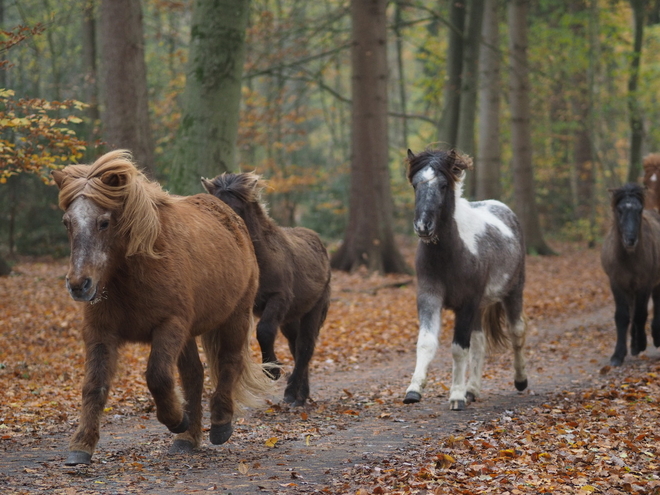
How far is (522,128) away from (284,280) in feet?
61.1

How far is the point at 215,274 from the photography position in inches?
223

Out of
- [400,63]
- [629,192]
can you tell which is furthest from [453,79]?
[629,192]

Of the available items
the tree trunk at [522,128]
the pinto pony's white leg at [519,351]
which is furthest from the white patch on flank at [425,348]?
the tree trunk at [522,128]

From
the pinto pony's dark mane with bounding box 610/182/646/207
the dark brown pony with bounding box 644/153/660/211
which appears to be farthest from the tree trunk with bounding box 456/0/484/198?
the pinto pony's dark mane with bounding box 610/182/646/207

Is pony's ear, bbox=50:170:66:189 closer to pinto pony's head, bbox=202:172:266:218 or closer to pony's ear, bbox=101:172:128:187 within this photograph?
pony's ear, bbox=101:172:128:187

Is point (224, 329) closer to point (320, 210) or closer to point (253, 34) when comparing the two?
point (253, 34)

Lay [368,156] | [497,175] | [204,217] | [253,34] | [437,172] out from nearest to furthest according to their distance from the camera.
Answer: [204,217] < [437,172] < [368,156] < [253,34] < [497,175]

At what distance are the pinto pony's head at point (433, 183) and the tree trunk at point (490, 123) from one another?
636 inches

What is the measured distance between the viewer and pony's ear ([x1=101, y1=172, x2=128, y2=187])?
4875 mm

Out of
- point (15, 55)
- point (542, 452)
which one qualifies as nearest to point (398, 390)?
point (542, 452)

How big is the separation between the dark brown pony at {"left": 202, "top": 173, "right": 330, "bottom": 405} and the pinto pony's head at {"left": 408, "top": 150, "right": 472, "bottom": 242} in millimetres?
1508

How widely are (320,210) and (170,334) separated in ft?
84.2

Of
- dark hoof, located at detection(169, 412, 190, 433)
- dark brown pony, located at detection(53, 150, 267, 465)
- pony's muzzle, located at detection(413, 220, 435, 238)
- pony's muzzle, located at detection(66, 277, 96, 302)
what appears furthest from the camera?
pony's muzzle, located at detection(413, 220, 435, 238)

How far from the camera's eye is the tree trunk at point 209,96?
12055 mm
